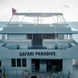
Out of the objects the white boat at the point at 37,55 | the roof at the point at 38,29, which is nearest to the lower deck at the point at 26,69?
the white boat at the point at 37,55

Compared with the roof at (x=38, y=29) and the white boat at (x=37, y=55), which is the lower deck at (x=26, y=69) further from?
the roof at (x=38, y=29)

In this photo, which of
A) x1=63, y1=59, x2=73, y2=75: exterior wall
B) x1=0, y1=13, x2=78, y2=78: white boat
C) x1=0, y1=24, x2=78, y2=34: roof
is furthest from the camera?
x1=0, y1=24, x2=78, y2=34: roof

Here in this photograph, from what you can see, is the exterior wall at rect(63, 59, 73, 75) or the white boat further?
the exterior wall at rect(63, 59, 73, 75)

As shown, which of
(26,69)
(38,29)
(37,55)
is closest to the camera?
(37,55)

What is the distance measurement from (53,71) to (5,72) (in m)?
4.88

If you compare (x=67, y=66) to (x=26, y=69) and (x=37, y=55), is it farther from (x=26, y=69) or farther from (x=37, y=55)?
(x=26, y=69)

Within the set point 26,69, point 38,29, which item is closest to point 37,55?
point 26,69

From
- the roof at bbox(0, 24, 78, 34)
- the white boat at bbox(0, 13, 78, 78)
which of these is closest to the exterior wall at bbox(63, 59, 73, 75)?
the white boat at bbox(0, 13, 78, 78)

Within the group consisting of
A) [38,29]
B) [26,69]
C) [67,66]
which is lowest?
[26,69]

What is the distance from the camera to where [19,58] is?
44.5 feet

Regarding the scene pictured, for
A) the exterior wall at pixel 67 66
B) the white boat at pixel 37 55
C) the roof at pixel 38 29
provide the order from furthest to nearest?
1. the roof at pixel 38 29
2. the exterior wall at pixel 67 66
3. the white boat at pixel 37 55

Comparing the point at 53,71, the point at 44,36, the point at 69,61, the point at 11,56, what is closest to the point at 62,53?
the point at 69,61

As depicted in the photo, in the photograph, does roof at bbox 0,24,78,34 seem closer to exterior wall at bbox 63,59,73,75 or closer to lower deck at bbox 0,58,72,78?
lower deck at bbox 0,58,72,78

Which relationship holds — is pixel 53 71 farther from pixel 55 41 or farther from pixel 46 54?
pixel 55 41
